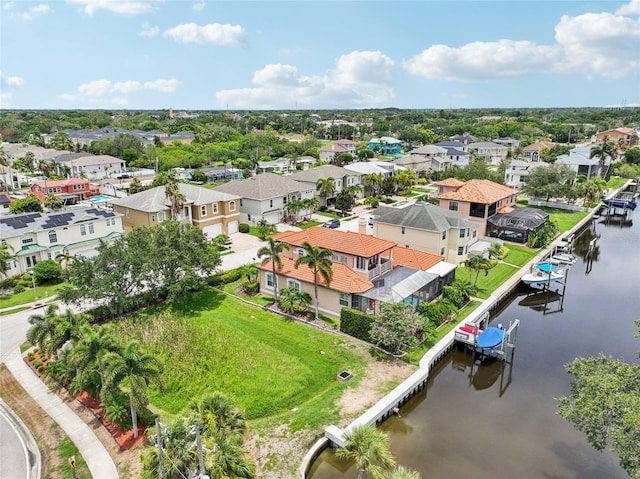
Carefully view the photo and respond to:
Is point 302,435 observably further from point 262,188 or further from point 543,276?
point 262,188

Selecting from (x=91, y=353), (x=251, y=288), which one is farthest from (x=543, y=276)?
(x=91, y=353)

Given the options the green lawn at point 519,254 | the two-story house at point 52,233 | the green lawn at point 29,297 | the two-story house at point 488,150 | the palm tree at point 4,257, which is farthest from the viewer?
the two-story house at point 488,150

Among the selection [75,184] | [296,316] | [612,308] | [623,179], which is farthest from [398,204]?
[623,179]

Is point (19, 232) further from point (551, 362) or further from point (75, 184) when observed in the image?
point (551, 362)

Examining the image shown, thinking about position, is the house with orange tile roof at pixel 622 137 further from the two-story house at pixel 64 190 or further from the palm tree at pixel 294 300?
the two-story house at pixel 64 190

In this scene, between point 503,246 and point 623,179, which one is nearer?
point 503,246

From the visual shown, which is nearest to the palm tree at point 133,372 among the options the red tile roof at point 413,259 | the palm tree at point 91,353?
the palm tree at point 91,353
